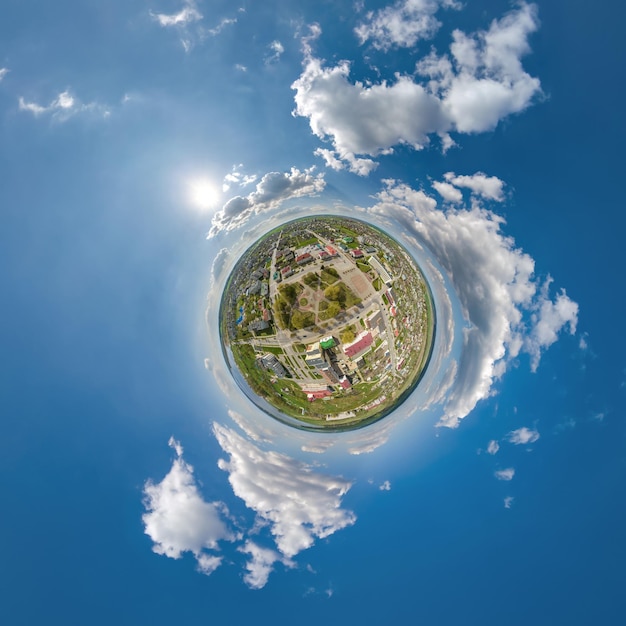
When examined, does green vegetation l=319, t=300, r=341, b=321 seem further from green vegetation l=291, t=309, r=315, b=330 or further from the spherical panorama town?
green vegetation l=291, t=309, r=315, b=330

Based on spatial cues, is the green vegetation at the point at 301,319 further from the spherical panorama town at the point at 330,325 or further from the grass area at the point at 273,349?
the grass area at the point at 273,349

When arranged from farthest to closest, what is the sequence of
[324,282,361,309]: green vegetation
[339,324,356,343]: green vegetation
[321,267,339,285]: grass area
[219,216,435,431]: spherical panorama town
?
1. [321,267,339,285]: grass area
2. [324,282,361,309]: green vegetation
3. [339,324,356,343]: green vegetation
4. [219,216,435,431]: spherical panorama town

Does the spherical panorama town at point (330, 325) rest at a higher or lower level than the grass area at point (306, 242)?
lower

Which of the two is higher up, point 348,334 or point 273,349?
point 273,349

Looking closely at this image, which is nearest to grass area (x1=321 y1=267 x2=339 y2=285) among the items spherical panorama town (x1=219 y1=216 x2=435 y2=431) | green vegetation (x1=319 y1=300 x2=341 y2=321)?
spherical panorama town (x1=219 y1=216 x2=435 y2=431)

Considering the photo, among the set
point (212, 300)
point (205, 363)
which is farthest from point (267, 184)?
point (205, 363)

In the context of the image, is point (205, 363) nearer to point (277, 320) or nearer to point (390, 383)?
point (277, 320)

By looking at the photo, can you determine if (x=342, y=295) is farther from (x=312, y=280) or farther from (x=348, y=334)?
(x=348, y=334)

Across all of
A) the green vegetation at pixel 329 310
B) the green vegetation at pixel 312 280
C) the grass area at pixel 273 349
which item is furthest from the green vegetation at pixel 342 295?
the grass area at pixel 273 349

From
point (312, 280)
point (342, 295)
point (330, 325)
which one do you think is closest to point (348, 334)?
point (330, 325)
